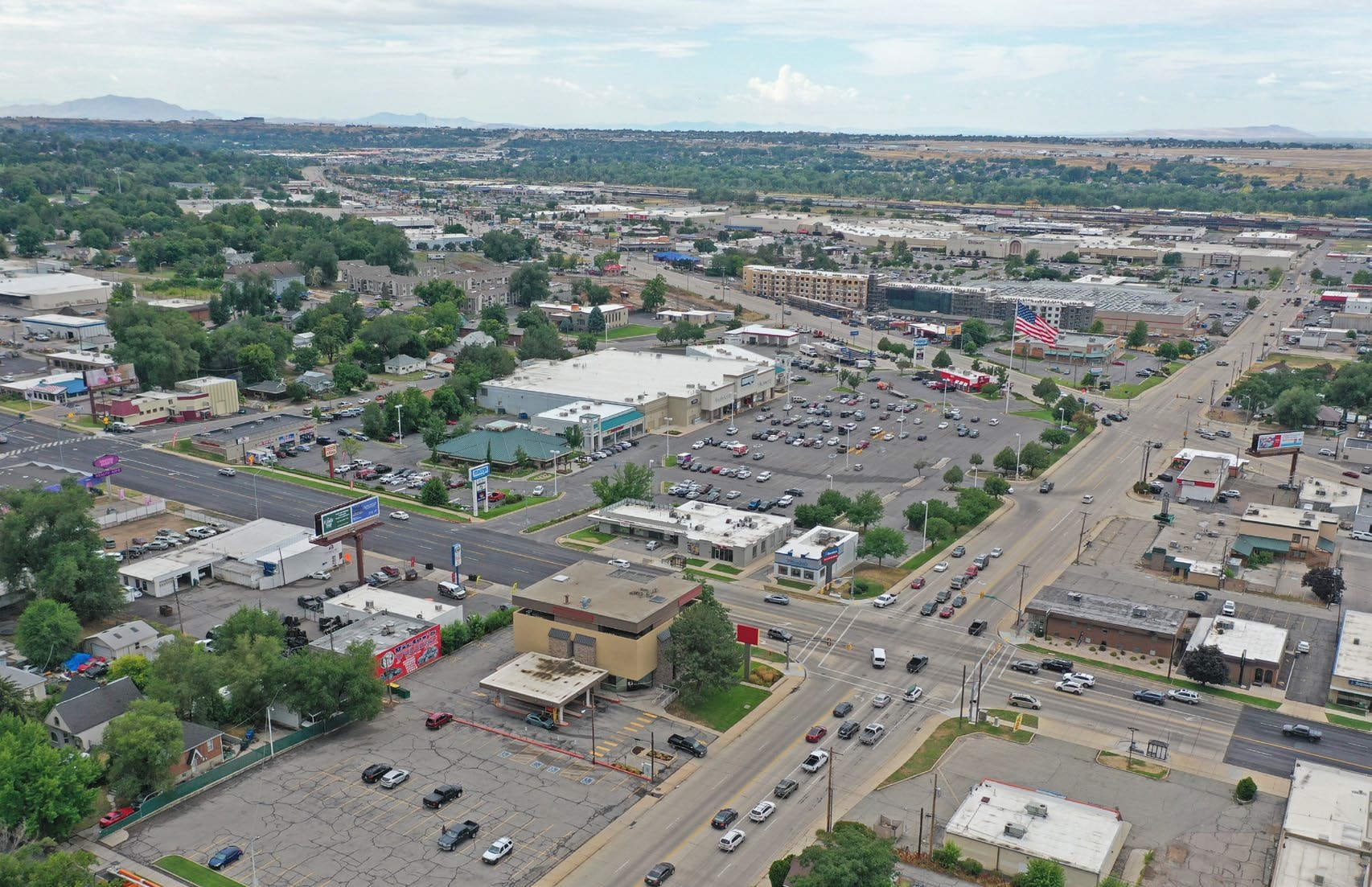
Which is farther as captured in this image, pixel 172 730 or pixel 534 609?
pixel 534 609

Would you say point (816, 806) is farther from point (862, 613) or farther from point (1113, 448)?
point (1113, 448)

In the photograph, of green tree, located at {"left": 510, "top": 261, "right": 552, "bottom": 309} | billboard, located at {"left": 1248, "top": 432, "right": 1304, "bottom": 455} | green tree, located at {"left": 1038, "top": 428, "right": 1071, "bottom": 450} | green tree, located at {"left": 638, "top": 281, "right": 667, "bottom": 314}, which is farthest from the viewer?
green tree, located at {"left": 638, "top": 281, "right": 667, "bottom": 314}

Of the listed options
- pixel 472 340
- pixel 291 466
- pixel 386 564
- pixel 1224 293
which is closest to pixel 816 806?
pixel 386 564

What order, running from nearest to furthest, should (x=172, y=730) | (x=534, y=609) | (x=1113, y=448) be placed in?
(x=172, y=730) → (x=534, y=609) → (x=1113, y=448)

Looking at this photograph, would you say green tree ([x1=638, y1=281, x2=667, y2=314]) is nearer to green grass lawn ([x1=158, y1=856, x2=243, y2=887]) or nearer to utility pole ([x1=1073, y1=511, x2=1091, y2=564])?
utility pole ([x1=1073, y1=511, x2=1091, y2=564])

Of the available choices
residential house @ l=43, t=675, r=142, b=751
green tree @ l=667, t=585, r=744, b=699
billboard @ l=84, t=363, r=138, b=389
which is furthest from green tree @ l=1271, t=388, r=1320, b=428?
billboard @ l=84, t=363, r=138, b=389
